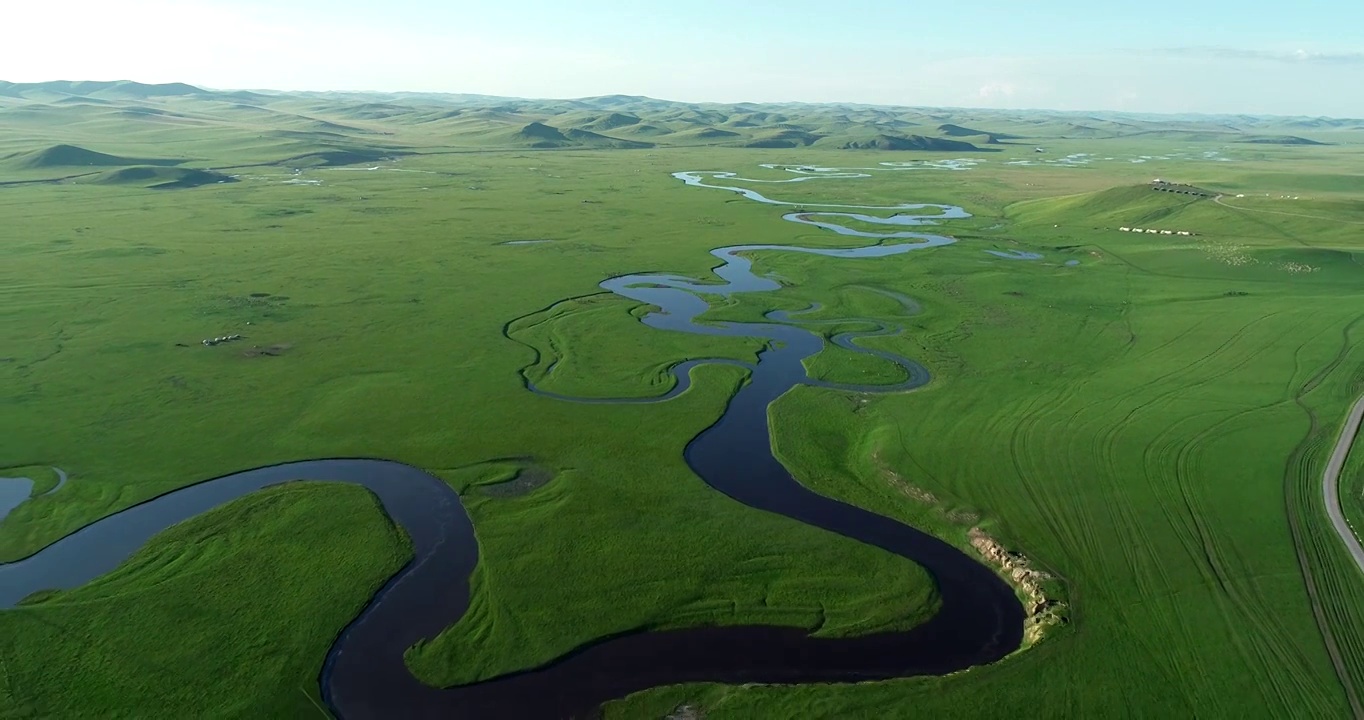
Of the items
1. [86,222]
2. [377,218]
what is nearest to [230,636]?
[377,218]

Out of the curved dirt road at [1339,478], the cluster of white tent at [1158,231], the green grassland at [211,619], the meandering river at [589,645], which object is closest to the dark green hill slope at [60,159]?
the meandering river at [589,645]

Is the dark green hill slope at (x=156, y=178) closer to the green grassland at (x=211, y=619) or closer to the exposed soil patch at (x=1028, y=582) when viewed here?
the green grassland at (x=211, y=619)

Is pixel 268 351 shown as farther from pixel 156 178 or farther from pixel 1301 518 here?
pixel 156 178

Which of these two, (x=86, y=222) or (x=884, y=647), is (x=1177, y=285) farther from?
(x=86, y=222)

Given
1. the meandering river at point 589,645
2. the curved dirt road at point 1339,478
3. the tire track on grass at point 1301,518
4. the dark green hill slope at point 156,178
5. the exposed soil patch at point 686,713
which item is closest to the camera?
the exposed soil patch at point 686,713

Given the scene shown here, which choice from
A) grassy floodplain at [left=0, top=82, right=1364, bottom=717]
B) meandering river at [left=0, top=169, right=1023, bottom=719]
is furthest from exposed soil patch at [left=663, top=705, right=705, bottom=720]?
meandering river at [left=0, top=169, right=1023, bottom=719]

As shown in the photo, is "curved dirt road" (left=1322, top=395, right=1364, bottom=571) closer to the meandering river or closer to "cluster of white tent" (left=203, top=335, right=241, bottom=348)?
the meandering river
